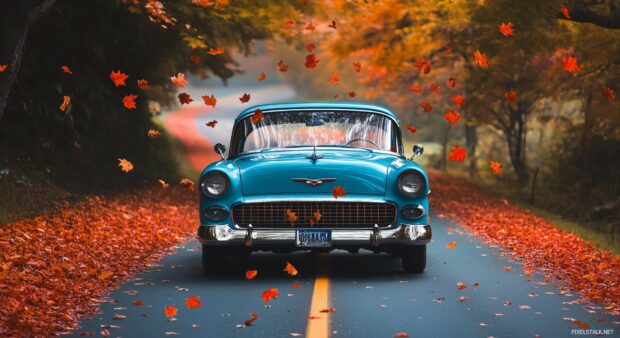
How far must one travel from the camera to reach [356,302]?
8.30m

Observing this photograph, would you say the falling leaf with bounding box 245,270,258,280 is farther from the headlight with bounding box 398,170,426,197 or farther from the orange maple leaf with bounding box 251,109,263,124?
the orange maple leaf with bounding box 251,109,263,124

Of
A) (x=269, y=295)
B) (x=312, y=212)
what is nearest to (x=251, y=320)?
(x=269, y=295)

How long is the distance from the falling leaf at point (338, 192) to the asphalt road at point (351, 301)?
89cm

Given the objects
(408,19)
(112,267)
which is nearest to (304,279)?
(112,267)

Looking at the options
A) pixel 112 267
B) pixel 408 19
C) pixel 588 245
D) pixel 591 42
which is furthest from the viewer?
pixel 408 19

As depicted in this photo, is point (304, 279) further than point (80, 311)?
Yes

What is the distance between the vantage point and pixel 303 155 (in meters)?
9.96

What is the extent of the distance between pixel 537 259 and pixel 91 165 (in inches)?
463

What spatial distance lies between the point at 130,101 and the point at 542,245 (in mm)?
13029

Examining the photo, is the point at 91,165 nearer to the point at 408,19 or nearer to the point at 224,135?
the point at 408,19

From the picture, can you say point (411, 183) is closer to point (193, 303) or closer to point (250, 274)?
point (250, 274)

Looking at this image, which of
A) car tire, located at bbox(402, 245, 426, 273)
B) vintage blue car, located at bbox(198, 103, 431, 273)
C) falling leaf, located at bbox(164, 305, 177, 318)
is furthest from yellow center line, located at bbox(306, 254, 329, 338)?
falling leaf, located at bbox(164, 305, 177, 318)

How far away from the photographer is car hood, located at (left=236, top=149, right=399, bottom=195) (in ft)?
31.0

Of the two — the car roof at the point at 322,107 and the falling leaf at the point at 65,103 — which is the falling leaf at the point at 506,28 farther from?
the falling leaf at the point at 65,103
